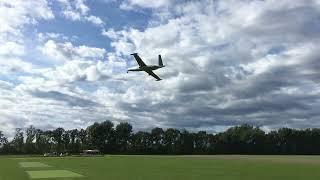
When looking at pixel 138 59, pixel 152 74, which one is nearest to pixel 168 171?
pixel 138 59

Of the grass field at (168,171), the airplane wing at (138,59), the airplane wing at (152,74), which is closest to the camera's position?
the grass field at (168,171)

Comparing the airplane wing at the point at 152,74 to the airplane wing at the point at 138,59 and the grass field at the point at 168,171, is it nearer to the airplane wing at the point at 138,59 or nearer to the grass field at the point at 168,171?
the airplane wing at the point at 138,59

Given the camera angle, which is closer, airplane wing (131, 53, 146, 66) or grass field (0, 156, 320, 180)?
grass field (0, 156, 320, 180)

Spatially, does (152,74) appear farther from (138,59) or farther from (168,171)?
(168,171)

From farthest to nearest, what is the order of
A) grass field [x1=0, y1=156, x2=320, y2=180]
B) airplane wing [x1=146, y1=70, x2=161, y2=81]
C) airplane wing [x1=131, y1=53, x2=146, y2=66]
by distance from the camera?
airplane wing [x1=146, y1=70, x2=161, y2=81]
airplane wing [x1=131, y1=53, x2=146, y2=66]
grass field [x1=0, y1=156, x2=320, y2=180]

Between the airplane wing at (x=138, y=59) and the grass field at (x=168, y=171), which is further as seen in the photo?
the airplane wing at (x=138, y=59)

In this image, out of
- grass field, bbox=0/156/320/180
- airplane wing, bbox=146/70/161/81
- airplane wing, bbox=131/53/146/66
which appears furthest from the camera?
airplane wing, bbox=146/70/161/81

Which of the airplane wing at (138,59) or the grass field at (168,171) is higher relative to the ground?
the airplane wing at (138,59)

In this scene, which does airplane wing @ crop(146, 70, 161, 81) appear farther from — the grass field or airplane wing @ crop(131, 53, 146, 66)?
the grass field

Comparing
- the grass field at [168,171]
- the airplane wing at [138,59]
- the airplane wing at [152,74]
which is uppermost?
the airplane wing at [138,59]

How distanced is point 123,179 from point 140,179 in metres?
1.10

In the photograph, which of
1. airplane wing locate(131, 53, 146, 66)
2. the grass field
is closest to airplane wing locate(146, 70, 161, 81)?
airplane wing locate(131, 53, 146, 66)

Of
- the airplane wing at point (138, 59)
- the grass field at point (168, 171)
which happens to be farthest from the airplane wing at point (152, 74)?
the grass field at point (168, 171)

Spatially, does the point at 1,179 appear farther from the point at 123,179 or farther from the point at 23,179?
the point at 123,179
